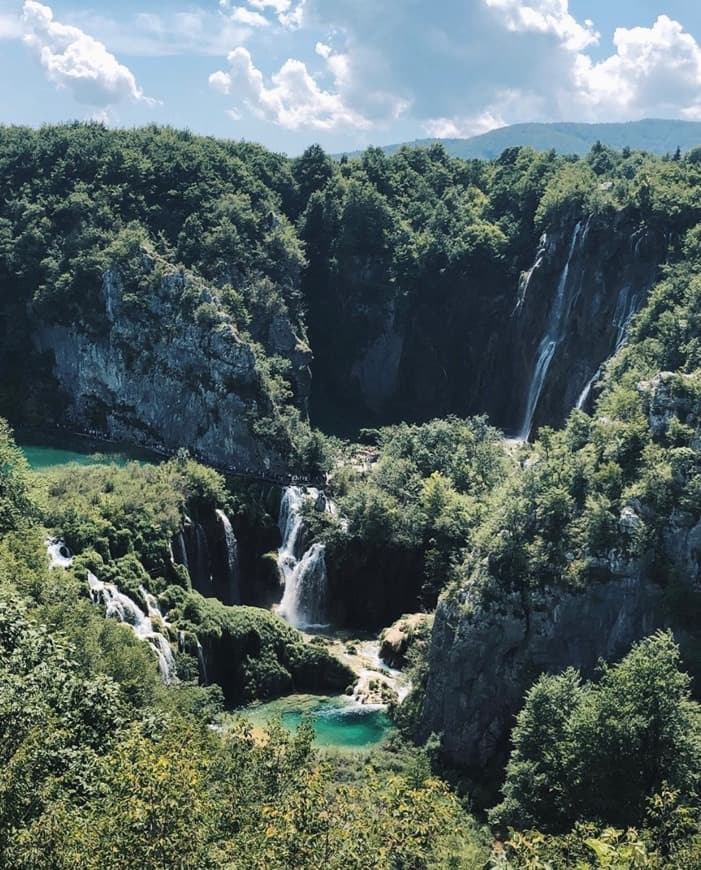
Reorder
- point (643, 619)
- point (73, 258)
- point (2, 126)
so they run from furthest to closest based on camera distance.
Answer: point (2, 126)
point (73, 258)
point (643, 619)

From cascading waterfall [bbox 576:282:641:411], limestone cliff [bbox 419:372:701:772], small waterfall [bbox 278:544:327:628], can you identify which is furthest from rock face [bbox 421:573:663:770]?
cascading waterfall [bbox 576:282:641:411]

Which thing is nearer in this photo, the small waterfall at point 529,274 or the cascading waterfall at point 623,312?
the cascading waterfall at point 623,312

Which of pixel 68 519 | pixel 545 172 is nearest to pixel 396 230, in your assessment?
pixel 545 172

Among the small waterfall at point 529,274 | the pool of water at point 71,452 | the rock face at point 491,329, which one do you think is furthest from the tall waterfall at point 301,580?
the small waterfall at point 529,274

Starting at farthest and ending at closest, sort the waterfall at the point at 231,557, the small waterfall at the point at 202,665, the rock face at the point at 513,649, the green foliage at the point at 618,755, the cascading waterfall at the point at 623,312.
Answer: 1. the cascading waterfall at the point at 623,312
2. the waterfall at the point at 231,557
3. the small waterfall at the point at 202,665
4. the rock face at the point at 513,649
5. the green foliage at the point at 618,755

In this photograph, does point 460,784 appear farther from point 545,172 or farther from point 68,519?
point 545,172

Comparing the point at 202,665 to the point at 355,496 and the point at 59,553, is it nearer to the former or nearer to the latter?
the point at 59,553

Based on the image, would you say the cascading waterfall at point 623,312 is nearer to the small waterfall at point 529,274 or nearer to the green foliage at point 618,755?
the small waterfall at point 529,274

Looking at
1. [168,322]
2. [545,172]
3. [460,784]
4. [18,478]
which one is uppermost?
[545,172]
